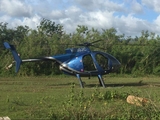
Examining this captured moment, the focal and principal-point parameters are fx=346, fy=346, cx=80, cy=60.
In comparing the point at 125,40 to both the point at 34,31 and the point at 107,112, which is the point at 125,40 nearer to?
the point at 34,31

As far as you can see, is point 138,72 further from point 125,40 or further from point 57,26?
point 57,26

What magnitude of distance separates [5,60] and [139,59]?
434 inches

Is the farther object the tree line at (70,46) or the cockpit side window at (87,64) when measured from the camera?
the tree line at (70,46)

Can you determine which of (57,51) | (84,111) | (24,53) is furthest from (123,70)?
(84,111)

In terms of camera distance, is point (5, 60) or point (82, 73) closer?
point (82, 73)

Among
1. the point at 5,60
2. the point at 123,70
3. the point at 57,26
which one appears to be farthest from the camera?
the point at 57,26

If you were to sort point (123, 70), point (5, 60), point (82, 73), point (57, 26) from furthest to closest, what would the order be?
point (57, 26) → point (123, 70) → point (5, 60) → point (82, 73)

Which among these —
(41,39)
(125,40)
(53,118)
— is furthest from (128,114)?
(125,40)

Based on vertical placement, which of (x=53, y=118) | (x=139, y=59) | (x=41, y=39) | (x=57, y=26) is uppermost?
(x=57, y=26)

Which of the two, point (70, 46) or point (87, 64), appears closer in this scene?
point (87, 64)

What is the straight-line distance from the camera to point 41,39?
29.9 metres

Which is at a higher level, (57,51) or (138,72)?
(57,51)

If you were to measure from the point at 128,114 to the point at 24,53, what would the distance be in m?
20.0

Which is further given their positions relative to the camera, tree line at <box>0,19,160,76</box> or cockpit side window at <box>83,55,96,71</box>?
tree line at <box>0,19,160,76</box>
